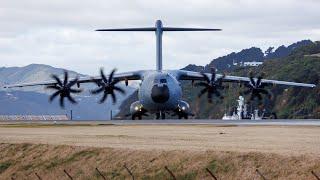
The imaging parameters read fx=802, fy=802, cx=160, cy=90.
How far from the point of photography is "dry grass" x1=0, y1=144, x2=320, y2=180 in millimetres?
30531

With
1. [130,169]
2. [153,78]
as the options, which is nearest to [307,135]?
[130,169]

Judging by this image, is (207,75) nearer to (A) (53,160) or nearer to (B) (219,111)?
(A) (53,160)

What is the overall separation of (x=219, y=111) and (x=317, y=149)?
12922 cm

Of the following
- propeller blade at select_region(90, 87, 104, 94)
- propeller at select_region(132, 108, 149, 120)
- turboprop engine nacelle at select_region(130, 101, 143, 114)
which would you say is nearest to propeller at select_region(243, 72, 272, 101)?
propeller at select_region(132, 108, 149, 120)

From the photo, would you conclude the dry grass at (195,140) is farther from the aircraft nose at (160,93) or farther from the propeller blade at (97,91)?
the aircraft nose at (160,93)

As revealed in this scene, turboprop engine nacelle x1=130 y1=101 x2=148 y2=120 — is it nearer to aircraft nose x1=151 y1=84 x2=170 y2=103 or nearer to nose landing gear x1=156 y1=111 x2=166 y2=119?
nose landing gear x1=156 y1=111 x2=166 y2=119

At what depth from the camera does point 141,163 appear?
3584 cm

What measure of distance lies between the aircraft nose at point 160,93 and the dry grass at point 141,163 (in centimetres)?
3247

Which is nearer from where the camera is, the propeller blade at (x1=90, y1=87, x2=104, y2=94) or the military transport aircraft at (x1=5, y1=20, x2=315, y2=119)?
Answer: the propeller blade at (x1=90, y1=87, x2=104, y2=94)

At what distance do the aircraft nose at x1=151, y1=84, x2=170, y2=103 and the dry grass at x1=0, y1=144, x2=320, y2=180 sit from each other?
32473 millimetres

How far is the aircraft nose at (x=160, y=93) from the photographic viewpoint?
78.6 metres

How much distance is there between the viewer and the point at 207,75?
87.4 metres

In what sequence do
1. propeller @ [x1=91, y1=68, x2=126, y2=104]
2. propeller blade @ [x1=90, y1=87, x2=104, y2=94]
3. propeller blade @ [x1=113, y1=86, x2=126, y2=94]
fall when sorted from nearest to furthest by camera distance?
propeller blade @ [x1=90, y1=87, x2=104, y2=94]
propeller blade @ [x1=113, y1=86, x2=126, y2=94]
propeller @ [x1=91, y1=68, x2=126, y2=104]

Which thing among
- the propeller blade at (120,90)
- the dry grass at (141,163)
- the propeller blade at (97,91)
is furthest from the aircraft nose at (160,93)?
the dry grass at (141,163)
